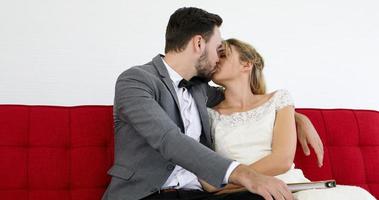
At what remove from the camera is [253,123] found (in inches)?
87.4

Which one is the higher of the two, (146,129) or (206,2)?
(206,2)

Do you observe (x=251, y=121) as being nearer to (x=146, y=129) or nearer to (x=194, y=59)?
(x=194, y=59)

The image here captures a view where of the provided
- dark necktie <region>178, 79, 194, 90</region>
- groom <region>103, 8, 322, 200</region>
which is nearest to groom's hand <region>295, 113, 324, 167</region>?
groom <region>103, 8, 322, 200</region>

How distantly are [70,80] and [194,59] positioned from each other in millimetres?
758

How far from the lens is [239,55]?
232 centimetres

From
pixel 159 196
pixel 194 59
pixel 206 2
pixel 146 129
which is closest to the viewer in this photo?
pixel 146 129

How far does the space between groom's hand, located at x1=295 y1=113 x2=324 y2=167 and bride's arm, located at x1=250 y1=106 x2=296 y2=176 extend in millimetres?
74

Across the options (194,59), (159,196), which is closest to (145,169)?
(159,196)

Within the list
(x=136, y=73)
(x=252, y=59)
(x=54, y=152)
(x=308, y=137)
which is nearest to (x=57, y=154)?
(x=54, y=152)

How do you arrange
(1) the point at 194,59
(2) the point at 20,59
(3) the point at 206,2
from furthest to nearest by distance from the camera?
1. (3) the point at 206,2
2. (2) the point at 20,59
3. (1) the point at 194,59

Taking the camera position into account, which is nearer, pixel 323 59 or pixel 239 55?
pixel 239 55

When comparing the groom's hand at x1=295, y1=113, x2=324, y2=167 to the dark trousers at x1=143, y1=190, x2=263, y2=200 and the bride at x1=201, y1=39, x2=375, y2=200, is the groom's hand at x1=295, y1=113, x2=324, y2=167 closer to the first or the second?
the bride at x1=201, y1=39, x2=375, y2=200

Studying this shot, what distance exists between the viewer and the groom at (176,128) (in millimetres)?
1581

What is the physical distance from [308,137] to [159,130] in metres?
Result: 0.77
